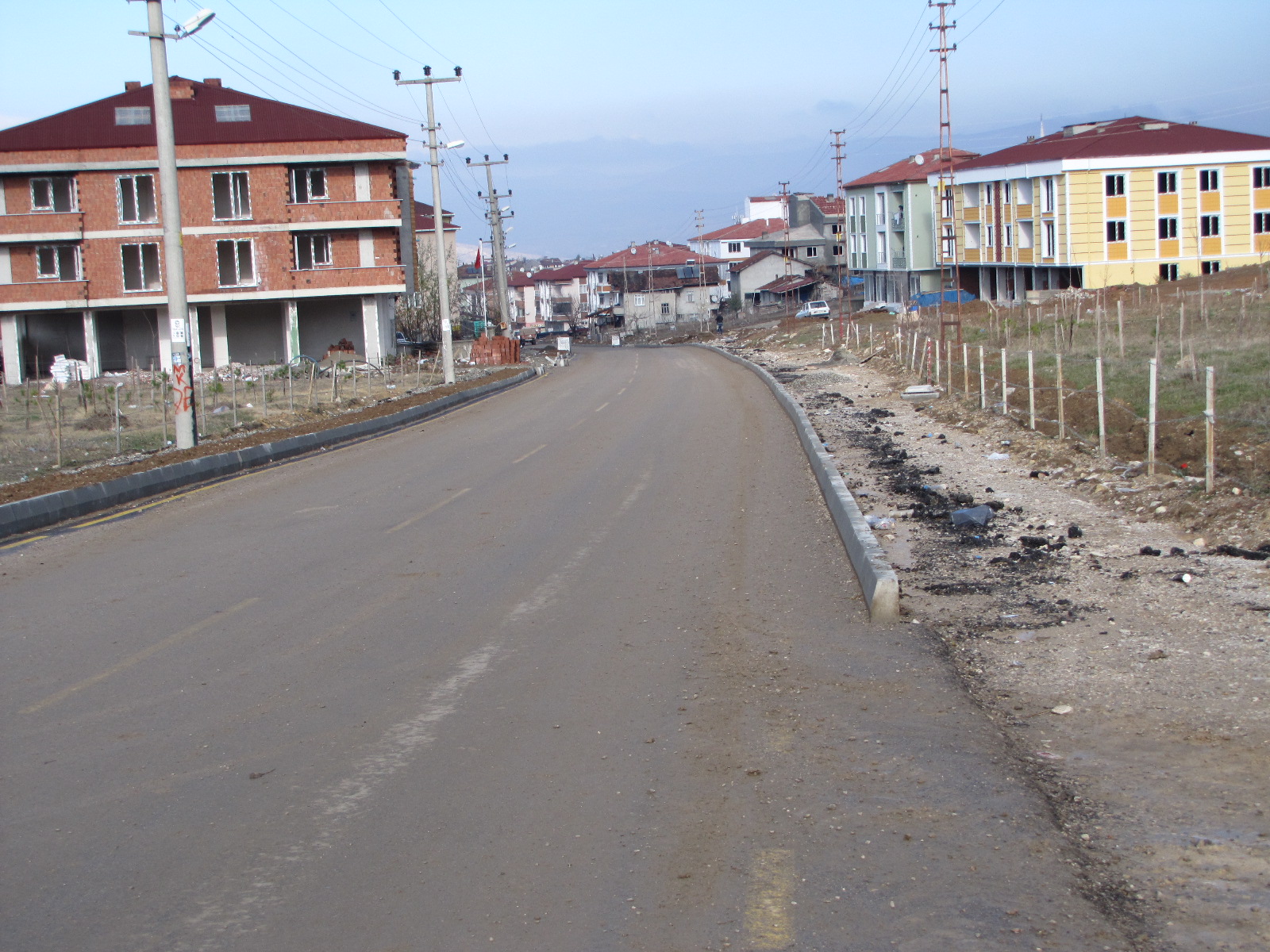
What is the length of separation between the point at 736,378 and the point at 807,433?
20.9 m

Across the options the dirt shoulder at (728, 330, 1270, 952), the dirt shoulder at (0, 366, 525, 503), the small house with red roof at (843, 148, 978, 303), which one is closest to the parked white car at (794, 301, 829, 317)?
the small house with red roof at (843, 148, 978, 303)

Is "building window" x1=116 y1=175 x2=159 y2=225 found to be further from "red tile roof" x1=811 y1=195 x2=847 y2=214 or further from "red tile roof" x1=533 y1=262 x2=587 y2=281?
"red tile roof" x1=533 y1=262 x2=587 y2=281

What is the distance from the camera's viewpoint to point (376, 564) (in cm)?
1117

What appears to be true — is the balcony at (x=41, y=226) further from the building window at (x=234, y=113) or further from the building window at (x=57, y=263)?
the building window at (x=234, y=113)

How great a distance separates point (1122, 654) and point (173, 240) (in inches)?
724

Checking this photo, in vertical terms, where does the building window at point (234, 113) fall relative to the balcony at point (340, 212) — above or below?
above

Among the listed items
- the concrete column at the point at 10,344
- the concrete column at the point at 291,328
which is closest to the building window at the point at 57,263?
the concrete column at the point at 10,344

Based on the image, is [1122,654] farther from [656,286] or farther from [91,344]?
[656,286]

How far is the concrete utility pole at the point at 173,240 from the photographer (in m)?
20.7

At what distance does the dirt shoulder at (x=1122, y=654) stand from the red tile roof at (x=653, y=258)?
11483 centimetres

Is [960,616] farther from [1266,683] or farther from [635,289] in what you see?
[635,289]

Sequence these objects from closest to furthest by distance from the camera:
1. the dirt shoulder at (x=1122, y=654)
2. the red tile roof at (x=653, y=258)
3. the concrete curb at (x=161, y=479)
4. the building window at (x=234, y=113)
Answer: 1. the dirt shoulder at (x=1122, y=654)
2. the concrete curb at (x=161, y=479)
3. the building window at (x=234, y=113)
4. the red tile roof at (x=653, y=258)

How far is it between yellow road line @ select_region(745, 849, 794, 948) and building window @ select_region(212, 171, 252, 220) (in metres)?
54.0

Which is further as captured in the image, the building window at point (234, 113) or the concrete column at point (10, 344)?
the building window at point (234, 113)
